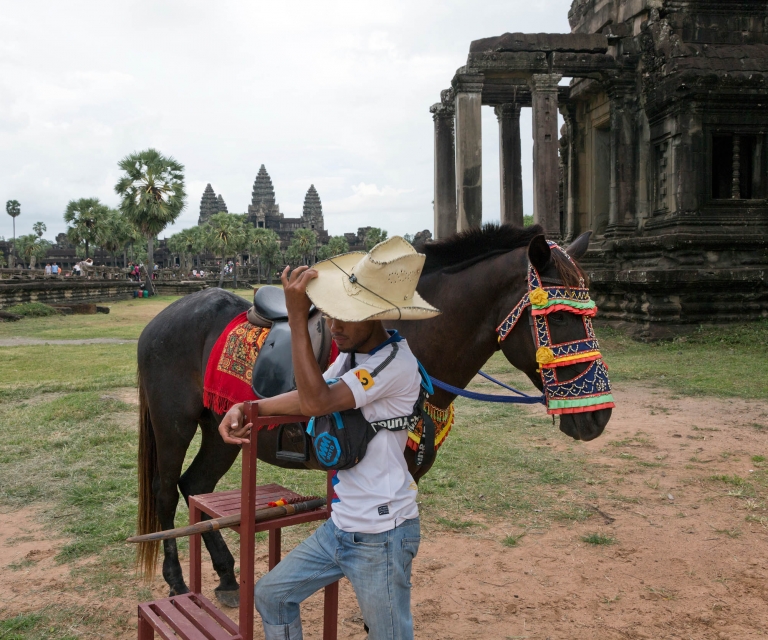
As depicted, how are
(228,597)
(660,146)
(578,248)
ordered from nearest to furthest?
(578,248) < (228,597) < (660,146)

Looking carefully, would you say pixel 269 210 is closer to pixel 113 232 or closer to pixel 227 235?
pixel 227 235

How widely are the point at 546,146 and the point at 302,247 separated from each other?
68.4 meters

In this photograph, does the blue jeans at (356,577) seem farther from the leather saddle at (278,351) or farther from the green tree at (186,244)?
the green tree at (186,244)

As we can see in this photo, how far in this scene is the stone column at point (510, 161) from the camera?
20016 mm

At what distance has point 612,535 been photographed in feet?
15.2

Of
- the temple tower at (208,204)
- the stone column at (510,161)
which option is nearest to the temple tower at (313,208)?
the temple tower at (208,204)

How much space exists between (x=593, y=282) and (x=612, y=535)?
12159mm

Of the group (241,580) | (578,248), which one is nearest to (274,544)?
(241,580)

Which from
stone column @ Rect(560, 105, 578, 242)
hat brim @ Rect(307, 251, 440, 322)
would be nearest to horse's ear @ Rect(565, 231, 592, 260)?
hat brim @ Rect(307, 251, 440, 322)

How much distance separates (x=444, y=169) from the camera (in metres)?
19.4

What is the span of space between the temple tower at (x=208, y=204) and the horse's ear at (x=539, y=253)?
111240mm

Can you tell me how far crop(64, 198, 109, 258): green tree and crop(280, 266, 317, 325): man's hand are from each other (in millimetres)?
54615

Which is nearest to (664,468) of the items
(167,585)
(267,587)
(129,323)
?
(167,585)

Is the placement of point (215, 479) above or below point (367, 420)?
below
